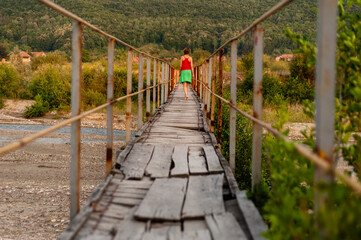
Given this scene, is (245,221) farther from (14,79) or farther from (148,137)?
(14,79)

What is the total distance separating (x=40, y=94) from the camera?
24.6 meters

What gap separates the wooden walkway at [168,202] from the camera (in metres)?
2.17

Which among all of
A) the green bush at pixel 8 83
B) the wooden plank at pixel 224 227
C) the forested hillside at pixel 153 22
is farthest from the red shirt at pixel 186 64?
the forested hillside at pixel 153 22

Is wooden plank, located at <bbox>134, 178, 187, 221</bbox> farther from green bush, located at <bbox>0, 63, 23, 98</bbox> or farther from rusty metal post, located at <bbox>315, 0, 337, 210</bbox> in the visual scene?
green bush, located at <bbox>0, 63, 23, 98</bbox>

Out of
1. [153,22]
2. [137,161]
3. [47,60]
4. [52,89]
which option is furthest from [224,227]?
[153,22]

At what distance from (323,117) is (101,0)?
93.7 meters

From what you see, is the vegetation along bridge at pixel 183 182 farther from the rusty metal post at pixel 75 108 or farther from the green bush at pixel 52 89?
the green bush at pixel 52 89

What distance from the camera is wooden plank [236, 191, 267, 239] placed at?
6.79ft

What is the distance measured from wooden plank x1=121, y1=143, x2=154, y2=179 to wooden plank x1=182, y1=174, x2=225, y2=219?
0.50m

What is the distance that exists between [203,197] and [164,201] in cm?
29

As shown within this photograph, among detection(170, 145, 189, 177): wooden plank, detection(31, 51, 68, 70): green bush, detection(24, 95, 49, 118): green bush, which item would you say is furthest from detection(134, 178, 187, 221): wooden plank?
detection(31, 51, 68, 70): green bush

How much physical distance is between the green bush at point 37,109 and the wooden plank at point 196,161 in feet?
66.7

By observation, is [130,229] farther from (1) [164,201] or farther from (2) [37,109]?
(2) [37,109]

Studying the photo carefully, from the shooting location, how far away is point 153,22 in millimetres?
91875
